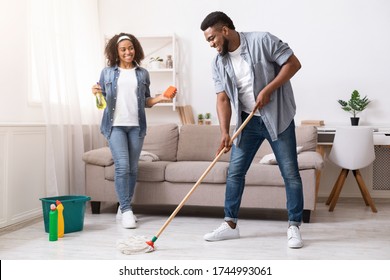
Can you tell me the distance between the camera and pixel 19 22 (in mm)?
3764

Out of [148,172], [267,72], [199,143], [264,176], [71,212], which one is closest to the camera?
[267,72]

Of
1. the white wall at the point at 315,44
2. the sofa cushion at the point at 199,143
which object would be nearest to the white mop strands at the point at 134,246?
the sofa cushion at the point at 199,143

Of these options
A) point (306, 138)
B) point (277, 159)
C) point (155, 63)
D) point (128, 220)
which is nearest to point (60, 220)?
point (128, 220)

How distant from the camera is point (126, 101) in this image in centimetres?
353

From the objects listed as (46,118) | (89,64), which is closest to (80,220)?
(46,118)

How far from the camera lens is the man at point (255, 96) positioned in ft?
9.04

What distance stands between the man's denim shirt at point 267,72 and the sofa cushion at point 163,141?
1.60 meters

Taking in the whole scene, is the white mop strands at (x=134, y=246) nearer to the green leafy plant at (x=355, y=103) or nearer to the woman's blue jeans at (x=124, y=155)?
the woman's blue jeans at (x=124, y=155)

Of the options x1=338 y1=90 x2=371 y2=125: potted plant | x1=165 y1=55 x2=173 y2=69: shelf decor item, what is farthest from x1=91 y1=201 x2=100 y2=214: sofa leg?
x1=338 y1=90 x2=371 y2=125: potted plant

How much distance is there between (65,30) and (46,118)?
2.63 feet

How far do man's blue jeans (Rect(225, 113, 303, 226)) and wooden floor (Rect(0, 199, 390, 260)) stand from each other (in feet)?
0.67

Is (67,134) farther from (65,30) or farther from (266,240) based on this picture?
(266,240)

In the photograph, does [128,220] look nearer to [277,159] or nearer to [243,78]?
[277,159]

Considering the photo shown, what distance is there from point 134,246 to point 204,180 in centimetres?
113
